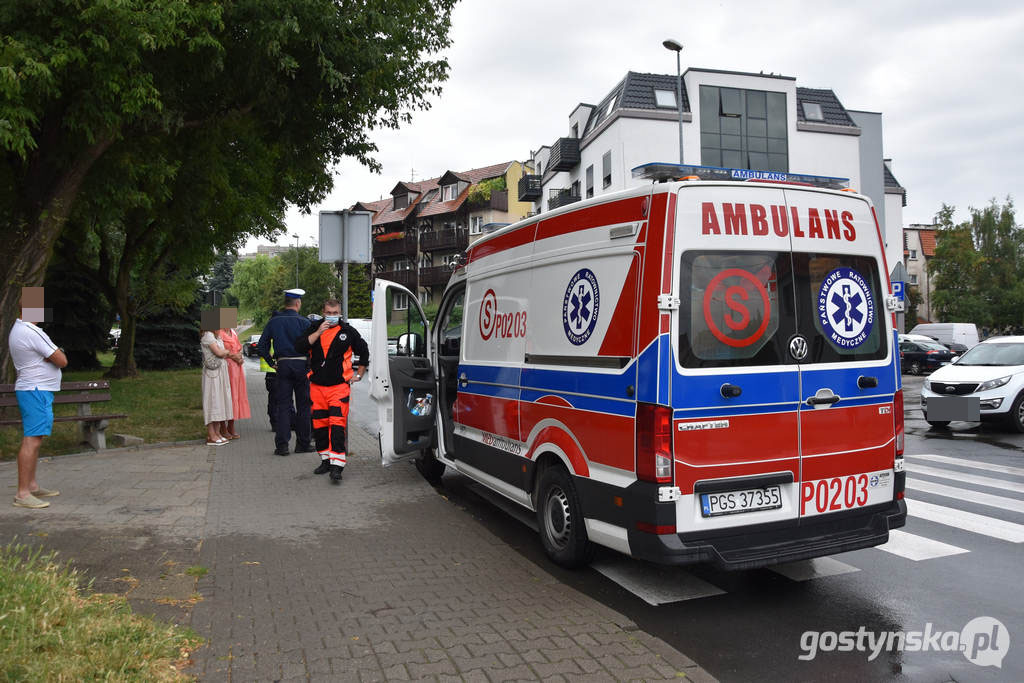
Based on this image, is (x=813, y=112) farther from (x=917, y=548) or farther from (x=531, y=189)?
(x=917, y=548)

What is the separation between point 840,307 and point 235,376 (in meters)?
8.79

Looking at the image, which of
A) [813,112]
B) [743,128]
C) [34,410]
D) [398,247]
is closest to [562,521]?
[34,410]

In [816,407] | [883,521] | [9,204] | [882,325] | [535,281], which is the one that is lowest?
[883,521]

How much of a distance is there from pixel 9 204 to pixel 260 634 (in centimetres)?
1356

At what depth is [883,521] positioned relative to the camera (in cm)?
476

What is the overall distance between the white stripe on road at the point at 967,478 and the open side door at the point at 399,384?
5.73 meters

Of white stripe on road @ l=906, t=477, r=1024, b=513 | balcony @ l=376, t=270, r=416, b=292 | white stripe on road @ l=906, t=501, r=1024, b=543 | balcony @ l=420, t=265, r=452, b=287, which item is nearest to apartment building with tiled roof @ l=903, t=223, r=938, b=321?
balcony @ l=420, t=265, r=452, b=287

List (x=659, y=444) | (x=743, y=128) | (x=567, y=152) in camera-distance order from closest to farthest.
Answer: (x=659, y=444) < (x=743, y=128) < (x=567, y=152)

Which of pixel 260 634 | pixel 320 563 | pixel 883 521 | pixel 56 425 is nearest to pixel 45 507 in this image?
pixel 320 563

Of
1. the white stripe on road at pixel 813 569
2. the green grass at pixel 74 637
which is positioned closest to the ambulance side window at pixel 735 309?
the white stripe on road at pixel 813 569

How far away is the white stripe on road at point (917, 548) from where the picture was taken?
220 inches

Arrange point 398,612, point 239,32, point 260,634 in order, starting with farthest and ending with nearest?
point 239,32, point 398,612, point 260,634

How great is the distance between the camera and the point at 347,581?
496 cm

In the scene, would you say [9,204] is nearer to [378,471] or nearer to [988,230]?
[378,471]
